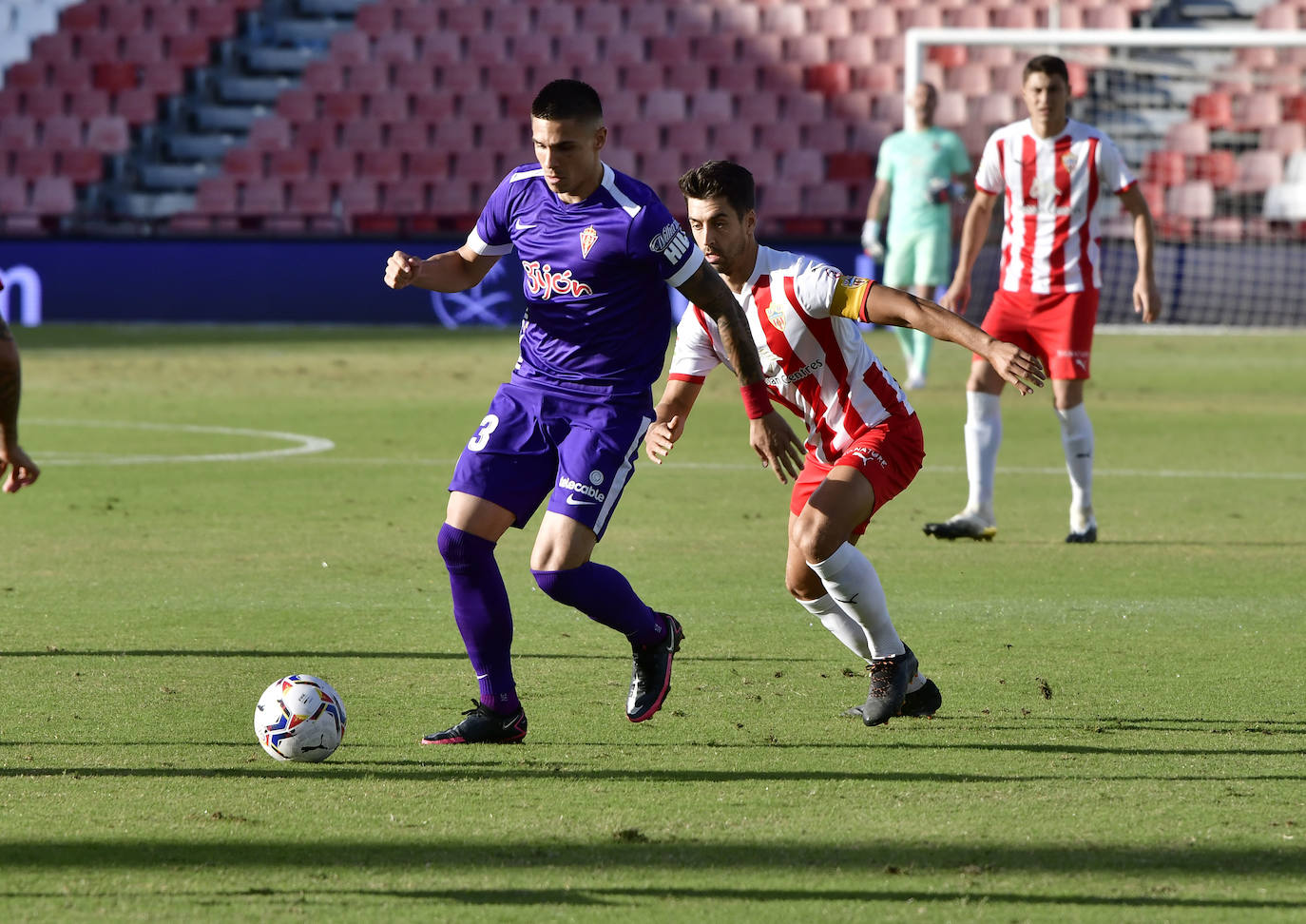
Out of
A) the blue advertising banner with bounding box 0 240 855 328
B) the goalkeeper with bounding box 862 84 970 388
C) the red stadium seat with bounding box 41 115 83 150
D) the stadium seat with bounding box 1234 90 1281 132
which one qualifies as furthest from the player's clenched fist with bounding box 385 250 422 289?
the red stadium seat with bounding box 41 115 83 150

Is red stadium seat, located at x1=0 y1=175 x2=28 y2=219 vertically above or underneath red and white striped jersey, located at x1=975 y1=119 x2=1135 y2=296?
underneath

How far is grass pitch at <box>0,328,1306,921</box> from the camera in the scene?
347 centimetres

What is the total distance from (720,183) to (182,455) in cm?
691

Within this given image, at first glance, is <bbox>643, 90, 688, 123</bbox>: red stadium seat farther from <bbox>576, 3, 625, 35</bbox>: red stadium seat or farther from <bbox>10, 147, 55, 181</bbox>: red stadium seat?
<bbox>10, 147, 55, 181</bbox>: red stadium seat

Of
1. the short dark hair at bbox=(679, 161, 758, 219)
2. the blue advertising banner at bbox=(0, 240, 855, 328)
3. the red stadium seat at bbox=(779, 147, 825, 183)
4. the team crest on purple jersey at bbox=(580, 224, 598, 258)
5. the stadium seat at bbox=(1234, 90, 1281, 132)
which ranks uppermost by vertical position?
the short dark hair at bbox=(679, 161, 758, 219)

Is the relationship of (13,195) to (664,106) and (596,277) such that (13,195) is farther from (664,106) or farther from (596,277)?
(596,277)

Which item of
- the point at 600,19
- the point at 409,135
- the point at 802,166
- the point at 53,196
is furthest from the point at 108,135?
the point at 802,166

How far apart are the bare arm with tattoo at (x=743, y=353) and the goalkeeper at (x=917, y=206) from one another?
962 centimetres

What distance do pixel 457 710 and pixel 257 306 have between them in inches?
697

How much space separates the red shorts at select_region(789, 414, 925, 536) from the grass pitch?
608 millimetres

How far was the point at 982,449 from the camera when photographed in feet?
27.2

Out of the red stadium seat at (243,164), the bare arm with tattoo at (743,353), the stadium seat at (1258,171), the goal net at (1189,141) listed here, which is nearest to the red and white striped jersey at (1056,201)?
the bare arm with tattoo at (743,353)

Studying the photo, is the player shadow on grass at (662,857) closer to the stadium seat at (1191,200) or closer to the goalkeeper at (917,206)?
the goalkeeper at (917,206)

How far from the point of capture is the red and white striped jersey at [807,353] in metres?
5.06
